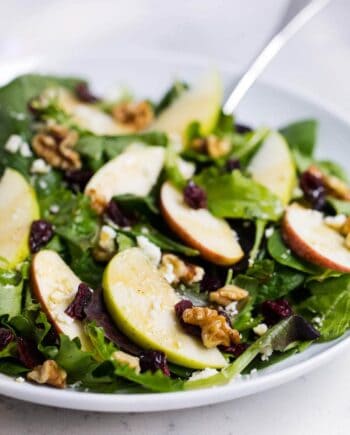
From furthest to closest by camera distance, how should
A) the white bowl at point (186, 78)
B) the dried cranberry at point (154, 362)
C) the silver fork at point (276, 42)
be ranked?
1. the white bowl at point (186, 78)
2. the silver fork at point (276, 42)
3. the dried cranberry at point (154, 362)

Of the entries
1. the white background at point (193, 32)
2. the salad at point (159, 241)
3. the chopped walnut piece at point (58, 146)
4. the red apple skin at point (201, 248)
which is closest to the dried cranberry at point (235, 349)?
the salad at point (159, 241)

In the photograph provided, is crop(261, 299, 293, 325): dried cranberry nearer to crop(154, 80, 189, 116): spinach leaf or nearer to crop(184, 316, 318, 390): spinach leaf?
crop(184, 316, 318, 390): spinach leaf

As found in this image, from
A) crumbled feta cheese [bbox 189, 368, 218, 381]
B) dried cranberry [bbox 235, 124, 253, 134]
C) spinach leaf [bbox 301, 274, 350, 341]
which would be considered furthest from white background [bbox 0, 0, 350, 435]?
crumbled feta cheese [bbox 189, 368, 218, 381]

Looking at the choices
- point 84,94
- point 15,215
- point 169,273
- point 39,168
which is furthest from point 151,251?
point 84,94

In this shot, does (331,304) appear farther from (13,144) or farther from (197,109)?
(13,144)

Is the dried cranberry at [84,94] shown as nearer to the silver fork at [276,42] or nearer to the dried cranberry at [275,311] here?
the silver fork at [276,42]
